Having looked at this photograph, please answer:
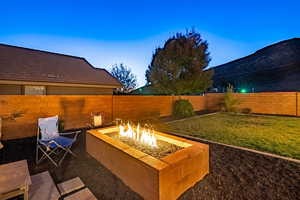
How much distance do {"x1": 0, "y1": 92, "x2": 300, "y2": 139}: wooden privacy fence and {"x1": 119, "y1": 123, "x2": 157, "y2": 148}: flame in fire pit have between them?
119 inches

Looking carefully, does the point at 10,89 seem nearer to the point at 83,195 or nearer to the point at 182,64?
the point at 83,195

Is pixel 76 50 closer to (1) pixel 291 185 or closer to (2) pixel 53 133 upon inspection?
(2) pixel 53 133

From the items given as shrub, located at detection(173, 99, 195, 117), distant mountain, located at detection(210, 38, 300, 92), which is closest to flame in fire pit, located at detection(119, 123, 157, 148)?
shrub, located at detection(173, 99, 195, 117)

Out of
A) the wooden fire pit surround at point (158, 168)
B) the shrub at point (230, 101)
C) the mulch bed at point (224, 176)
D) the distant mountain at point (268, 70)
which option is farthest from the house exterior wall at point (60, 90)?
the distant mountain at point (268, 70)

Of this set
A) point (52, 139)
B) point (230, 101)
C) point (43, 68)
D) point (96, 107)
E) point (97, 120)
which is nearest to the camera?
point (52, 139)

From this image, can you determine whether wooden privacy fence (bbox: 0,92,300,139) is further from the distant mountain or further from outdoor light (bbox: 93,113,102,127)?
the distant mountain

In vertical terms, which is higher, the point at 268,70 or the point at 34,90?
the point at 268,70

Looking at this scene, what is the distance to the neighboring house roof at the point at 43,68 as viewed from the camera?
716cm

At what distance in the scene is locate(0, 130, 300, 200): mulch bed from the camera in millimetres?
1817

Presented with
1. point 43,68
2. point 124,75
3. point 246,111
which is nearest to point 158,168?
point 43,68

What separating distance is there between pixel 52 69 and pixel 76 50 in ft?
37.9

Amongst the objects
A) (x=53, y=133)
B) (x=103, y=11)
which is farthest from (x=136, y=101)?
(x=103, y=11)

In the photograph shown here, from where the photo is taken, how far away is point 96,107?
19.6 feet

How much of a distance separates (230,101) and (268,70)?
3145cm
